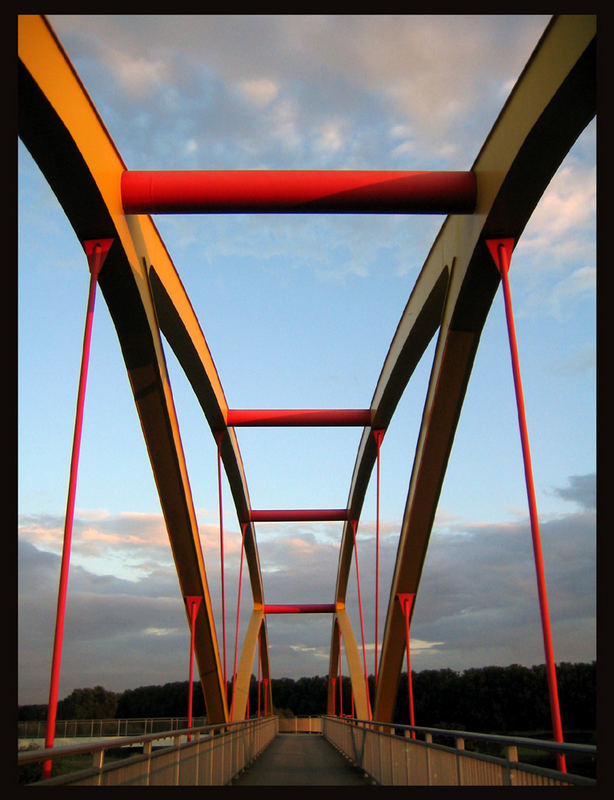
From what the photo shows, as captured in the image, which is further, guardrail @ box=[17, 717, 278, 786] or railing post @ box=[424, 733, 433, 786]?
railing post @ box=[424, 733, 433, 786]

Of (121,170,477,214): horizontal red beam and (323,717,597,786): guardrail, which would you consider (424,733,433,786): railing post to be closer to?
(323,717,597,786): guardrail

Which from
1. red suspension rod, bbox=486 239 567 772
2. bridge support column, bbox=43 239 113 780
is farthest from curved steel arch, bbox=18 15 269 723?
red suspension rod, bbox=486 239 567 772

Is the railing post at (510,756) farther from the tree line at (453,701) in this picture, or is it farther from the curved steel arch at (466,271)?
the tree line at (453,701)

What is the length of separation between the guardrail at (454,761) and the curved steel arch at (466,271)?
4.61m

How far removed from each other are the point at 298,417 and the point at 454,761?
11.9 meters

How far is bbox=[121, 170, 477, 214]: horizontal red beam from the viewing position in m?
8.81

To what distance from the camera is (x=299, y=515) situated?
2722 cm

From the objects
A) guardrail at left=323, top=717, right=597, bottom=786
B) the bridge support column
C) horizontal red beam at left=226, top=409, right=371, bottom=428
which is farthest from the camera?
horizontal red beam at left=226, top=409, right=371, bottom=428

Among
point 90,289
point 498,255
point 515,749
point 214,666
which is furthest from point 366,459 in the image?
point 515,749

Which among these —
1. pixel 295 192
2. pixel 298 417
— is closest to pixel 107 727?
pixel 298 417

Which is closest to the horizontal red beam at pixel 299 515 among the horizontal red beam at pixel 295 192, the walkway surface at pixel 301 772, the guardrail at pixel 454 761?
the walkway surface at pixel 301 772

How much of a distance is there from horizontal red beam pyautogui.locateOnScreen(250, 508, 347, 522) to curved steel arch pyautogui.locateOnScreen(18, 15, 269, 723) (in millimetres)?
8148

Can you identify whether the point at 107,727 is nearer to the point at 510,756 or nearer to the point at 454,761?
the point at 454,761
